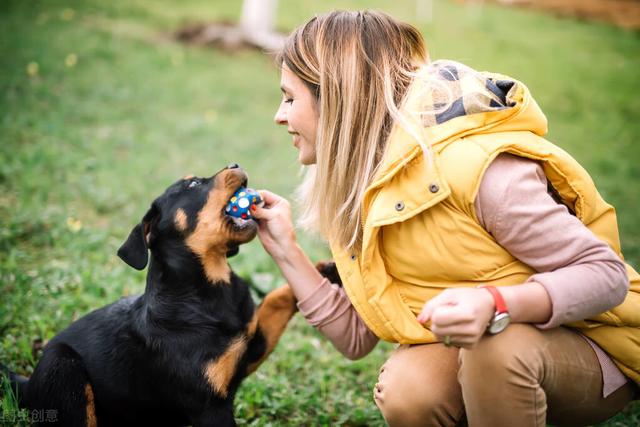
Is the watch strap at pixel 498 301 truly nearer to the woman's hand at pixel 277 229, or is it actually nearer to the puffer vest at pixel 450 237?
the puffer vest at pixel 450 237

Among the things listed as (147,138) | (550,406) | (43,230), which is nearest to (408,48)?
(550,406)

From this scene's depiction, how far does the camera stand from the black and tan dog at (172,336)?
2.70 meters

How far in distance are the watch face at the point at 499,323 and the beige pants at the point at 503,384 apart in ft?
0.24

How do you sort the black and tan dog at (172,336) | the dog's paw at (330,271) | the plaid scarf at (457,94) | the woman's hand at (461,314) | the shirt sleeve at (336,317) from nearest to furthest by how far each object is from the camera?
1. the woman's hand at (461,314)
2. the plaid scarf at (457,94)
3. the black and tan dog at (172,336)
4. the shirt sleeve at (336,317)
5. the dog's paw at (330,271)

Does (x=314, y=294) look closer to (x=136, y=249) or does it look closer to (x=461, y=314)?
(x=136, y=249)

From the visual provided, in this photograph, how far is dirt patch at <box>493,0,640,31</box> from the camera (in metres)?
16.7

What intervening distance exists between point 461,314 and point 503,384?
43cm

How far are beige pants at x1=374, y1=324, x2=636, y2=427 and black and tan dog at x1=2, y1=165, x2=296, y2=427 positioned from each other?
0.79 metres

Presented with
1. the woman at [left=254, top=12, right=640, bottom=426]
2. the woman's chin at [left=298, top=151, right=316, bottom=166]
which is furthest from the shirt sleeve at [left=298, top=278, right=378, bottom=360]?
the woman's chin at [left=298, top=151, right=316, bottom=166]

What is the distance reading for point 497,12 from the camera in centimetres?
1691

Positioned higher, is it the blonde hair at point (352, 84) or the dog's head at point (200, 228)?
the blonde hair at point (352, 84)

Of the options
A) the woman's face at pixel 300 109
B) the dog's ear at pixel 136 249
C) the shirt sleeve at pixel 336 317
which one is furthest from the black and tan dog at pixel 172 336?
the woman's face at pixel 300 109

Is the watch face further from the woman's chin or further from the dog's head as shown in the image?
the dog's head

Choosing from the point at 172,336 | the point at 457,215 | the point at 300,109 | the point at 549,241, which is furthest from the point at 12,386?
the point at 549,241
